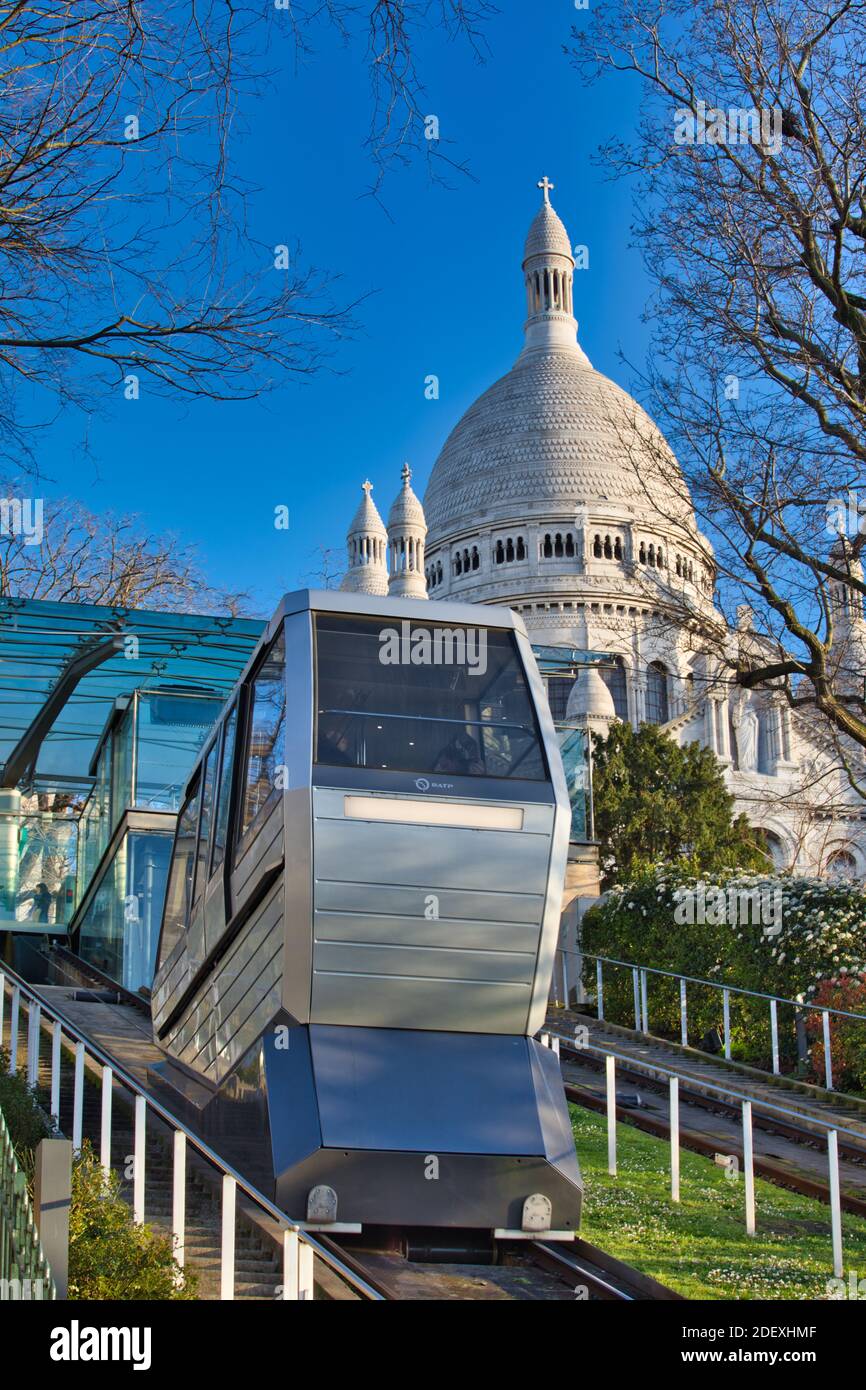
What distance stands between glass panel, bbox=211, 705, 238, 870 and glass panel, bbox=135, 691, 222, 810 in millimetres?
13174

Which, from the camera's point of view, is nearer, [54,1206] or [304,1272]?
[54,1206]

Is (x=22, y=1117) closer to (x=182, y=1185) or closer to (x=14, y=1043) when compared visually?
(x=182, y=1185)

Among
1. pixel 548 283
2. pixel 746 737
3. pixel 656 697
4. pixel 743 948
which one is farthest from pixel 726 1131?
pixel 548 283

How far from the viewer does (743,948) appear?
1914 centimetres

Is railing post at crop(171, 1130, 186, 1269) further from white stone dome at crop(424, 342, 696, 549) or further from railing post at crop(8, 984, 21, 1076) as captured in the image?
white stone dome at crop(424, 342, 696, 549)

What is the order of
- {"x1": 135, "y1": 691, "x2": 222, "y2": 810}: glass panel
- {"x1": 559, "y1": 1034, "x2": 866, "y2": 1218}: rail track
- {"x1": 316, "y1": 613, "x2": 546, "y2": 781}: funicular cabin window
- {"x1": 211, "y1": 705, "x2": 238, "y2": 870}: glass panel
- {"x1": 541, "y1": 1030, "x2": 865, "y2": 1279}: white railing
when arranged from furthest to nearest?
{"x1": 135, "y1": 691, "x2": 222, "y2": 810}: glass panel → {"x1": 559, "y1": 1034, "x2": 866, "y2": 1218}: rail track → {"x1": 211, "y1": 705, "x2": 238, "y2": 870}: glass panel → {"x1": 541, "y1": 1030, "x2": 865, "y2": 1279}: white railing → {"x1": 316, "y1": 613, "x2": 546, "y2": 781}: funicular cabin window

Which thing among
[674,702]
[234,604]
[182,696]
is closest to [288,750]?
[182,696]

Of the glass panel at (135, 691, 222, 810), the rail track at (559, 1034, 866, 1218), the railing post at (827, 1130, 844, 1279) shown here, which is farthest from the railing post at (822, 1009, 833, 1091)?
the glass panel at (135, 691, 222, 810)

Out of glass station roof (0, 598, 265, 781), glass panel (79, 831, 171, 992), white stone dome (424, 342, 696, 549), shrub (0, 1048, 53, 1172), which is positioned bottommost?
shrub (0, 1048, 53, 1172)

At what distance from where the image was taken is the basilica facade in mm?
89312

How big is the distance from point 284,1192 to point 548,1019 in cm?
1338

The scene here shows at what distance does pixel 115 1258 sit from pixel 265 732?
3.41 metres

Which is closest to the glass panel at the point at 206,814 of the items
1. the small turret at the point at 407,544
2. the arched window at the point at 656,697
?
the arched window at the point at 656,697
